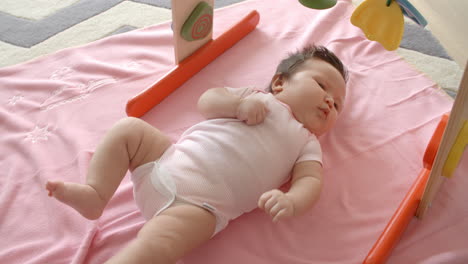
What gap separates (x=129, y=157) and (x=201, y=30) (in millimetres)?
477

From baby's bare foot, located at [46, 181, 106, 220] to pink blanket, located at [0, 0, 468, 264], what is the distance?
0.08 m

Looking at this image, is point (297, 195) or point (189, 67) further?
point (189, 67)

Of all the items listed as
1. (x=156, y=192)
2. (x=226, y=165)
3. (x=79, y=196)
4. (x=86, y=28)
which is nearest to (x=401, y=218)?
(x=226, y=165)

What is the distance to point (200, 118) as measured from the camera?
42.3 inches

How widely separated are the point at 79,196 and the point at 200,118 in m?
0.40

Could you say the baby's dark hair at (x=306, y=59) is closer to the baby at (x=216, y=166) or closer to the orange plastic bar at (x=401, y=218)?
the baby at (x=216, y=166)

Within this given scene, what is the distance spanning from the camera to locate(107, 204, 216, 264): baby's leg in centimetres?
70

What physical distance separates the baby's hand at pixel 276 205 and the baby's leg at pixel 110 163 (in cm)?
23

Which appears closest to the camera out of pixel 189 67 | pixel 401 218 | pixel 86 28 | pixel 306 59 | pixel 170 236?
pixel 170 236

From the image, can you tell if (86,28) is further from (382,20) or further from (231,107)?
(382,20)

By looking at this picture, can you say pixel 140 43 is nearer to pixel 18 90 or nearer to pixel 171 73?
pixel 171 73

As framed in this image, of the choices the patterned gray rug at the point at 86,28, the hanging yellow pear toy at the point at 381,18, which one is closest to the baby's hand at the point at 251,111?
the hanging yellow pear toy at the point at 381,18

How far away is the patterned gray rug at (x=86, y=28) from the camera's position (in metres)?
1.31

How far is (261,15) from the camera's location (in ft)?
4.71
